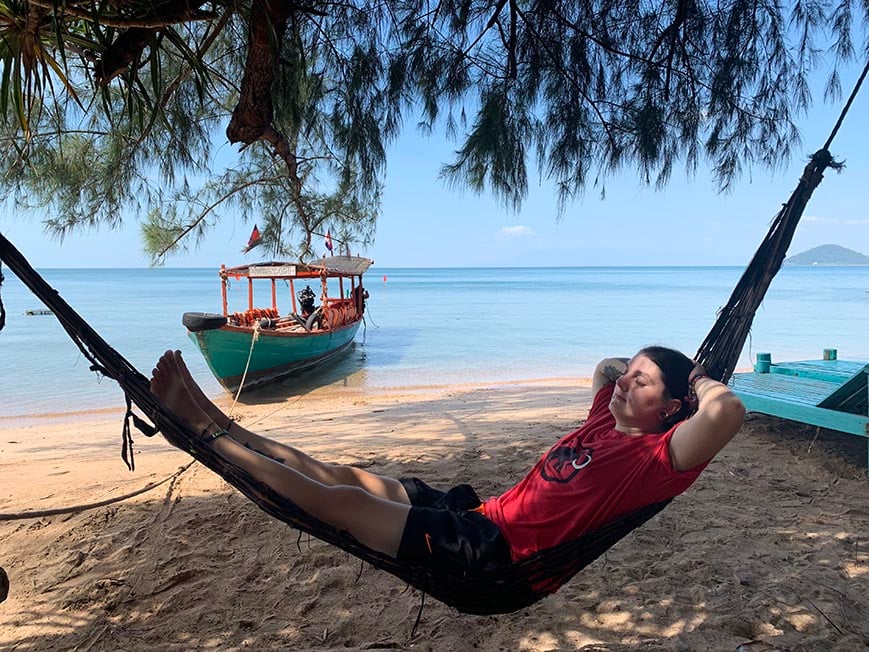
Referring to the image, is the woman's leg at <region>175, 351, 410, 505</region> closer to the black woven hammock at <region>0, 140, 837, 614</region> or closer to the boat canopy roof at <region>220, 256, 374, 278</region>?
the black woven hammock at <region>0, 140, 837, 614</region>

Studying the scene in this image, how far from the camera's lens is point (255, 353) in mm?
7242

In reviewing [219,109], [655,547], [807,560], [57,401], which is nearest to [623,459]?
[655,547]

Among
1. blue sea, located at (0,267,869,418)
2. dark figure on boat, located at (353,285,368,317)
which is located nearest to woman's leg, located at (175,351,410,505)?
blue sea, located at (0,267,869,418)

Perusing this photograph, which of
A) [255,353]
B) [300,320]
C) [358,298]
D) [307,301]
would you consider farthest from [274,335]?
[358,298]

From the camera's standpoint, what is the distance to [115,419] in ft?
19.8

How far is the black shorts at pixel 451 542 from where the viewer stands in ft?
4.14

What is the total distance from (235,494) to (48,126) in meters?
2.21

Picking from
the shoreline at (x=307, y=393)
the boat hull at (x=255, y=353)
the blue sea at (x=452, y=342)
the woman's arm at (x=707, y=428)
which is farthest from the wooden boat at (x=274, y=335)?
the woman's arm at (x=707, y=428)

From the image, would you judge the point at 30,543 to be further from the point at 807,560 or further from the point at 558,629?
the point at 807,560

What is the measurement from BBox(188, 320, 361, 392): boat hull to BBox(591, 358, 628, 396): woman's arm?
5.78 metres

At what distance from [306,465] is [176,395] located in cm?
34

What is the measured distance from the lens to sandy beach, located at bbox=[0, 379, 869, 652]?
1560 mm

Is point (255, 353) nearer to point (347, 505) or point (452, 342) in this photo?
point (347, 505)

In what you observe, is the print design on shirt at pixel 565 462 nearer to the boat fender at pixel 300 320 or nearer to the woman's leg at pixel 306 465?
the woman's leg at pixel 306 465
